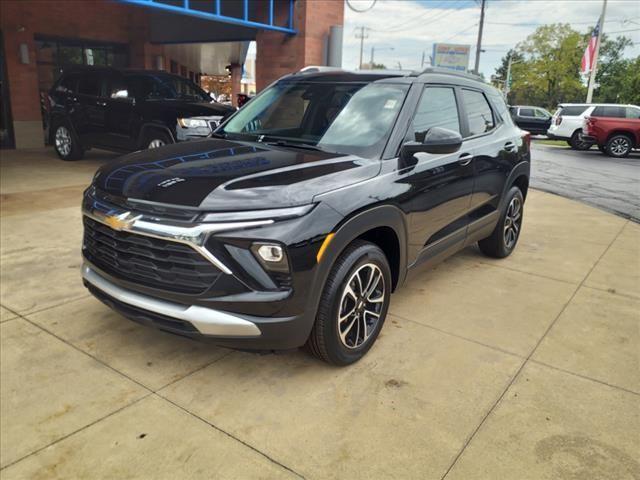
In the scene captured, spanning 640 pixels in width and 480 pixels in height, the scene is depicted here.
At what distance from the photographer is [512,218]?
227 inches

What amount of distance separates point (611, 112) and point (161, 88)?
16062mm

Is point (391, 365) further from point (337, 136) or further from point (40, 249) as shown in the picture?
point (40, 249)

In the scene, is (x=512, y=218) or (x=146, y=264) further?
(x=512, y=218)

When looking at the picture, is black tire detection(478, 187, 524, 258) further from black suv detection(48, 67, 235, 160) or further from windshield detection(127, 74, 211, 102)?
windshield detection(127, 74, 211, 102)

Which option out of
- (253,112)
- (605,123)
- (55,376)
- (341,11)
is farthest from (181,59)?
(55,376)

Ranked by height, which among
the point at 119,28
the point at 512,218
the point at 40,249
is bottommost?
the point at 40,249

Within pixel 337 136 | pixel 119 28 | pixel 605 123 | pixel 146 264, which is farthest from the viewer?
pixel 605 123

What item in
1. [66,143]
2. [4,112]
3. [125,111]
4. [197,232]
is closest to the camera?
[197,232]

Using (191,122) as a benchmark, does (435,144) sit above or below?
above

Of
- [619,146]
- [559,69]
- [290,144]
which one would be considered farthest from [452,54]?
[290,144]

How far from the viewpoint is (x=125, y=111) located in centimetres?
1035

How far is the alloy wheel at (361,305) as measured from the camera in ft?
10.5

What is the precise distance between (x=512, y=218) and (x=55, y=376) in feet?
15.2

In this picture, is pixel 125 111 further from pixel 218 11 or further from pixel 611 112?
pixel 611 112
